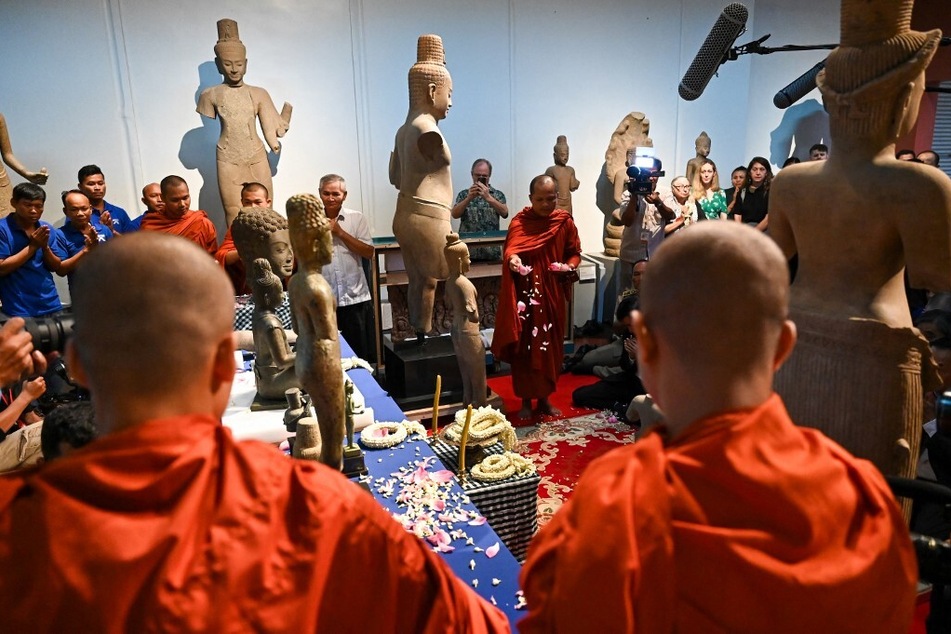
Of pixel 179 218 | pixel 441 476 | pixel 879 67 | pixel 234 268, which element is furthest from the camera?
pixel 179 218

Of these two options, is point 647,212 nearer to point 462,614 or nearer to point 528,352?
point 528,352

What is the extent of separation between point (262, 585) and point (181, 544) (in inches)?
5.3

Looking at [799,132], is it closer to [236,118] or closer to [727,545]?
[236,118]

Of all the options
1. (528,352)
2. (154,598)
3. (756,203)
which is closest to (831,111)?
(154,598)

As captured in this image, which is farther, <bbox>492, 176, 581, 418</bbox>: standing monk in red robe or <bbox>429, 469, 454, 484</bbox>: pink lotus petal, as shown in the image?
<bbox>492, 176, 581, 418</bbox>: standing monk in red robe

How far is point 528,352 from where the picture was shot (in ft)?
16.3

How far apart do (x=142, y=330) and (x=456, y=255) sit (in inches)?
127

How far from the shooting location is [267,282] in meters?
2.96

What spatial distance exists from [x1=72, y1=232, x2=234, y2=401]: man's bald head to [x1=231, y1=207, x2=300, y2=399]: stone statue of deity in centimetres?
194

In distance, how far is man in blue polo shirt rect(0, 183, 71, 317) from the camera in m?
4.31

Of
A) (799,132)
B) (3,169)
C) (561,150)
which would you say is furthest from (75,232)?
(799,132)

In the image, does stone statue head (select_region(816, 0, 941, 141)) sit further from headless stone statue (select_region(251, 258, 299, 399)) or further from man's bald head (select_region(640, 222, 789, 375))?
headless stone statue (select_region(251, 258, 299, 399))

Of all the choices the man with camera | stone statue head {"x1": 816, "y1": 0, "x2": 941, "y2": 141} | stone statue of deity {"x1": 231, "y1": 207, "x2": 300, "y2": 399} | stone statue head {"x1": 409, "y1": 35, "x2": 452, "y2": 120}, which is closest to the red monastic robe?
stone statue head {"x1": 409, "y1": 35, "x2": 452, "y2": 120}

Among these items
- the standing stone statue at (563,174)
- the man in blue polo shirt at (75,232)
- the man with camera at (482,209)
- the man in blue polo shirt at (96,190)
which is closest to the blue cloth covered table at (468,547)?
the man in blue polo shirt at (75,232)
